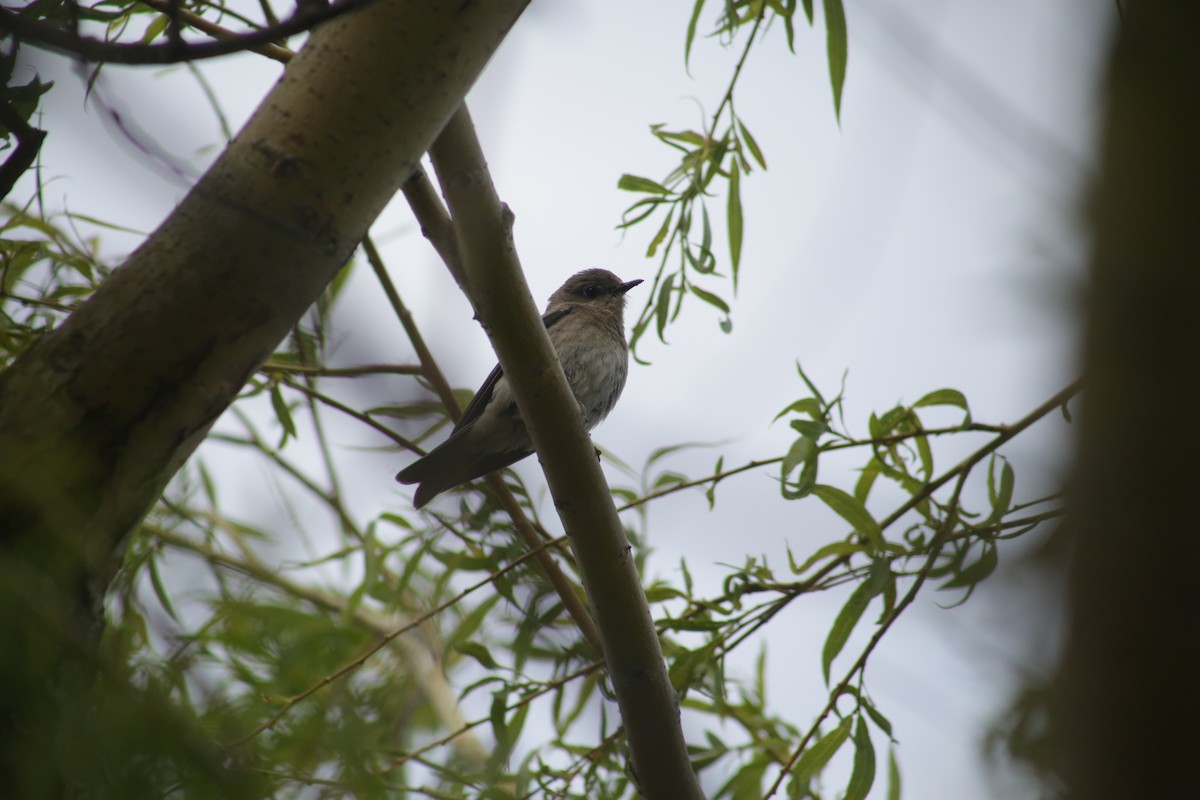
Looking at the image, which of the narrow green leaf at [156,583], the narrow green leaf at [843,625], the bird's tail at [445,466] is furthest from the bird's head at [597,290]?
the narrow green leaf at [843,625]

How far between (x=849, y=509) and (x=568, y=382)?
99 cm

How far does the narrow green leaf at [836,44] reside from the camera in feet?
9.34

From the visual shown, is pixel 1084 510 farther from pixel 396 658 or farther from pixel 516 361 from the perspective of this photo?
pixel 396 658

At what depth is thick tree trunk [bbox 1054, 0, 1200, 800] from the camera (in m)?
0.73

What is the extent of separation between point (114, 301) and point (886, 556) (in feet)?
6.60

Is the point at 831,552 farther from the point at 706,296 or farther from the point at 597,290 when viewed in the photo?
the point at 597,290

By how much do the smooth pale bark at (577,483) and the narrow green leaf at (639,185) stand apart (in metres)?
0.96

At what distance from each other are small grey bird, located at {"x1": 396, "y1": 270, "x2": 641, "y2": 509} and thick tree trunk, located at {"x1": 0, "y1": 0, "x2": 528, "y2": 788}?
5.61ft

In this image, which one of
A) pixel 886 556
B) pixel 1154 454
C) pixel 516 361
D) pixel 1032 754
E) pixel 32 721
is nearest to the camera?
pixel 1154 454

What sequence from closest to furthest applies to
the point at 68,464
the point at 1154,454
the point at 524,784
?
the point at 1154,454, the point at 68,464, the point at 524,784

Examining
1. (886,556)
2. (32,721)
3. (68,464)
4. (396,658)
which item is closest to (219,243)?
(68,464)

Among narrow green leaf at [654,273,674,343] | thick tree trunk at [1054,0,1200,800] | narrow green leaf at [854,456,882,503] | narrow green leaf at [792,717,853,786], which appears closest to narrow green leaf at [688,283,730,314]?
narrow green leaf at [654,273,674,343]

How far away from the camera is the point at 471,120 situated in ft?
6.70

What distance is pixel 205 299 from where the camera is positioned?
55.9 inches
